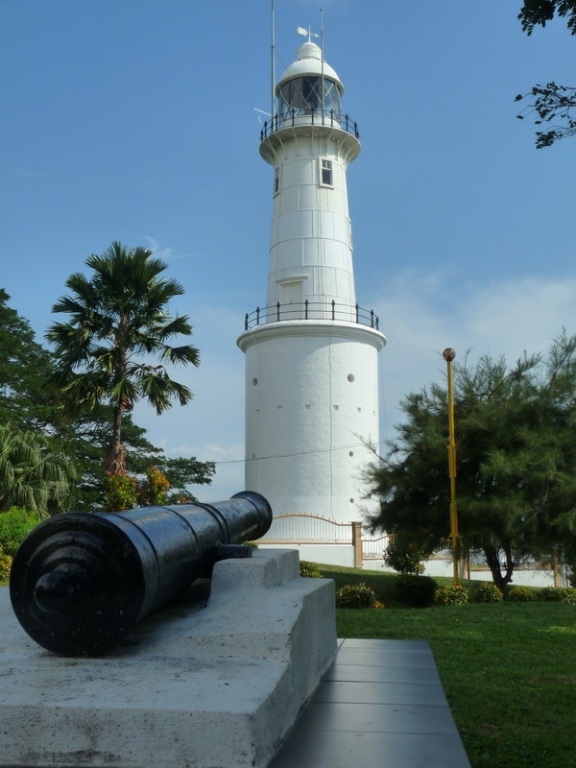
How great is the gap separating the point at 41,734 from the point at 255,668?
936 millimetres

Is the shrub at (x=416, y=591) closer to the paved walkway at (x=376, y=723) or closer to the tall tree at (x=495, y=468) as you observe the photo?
the tall tree at (x=495, y=468)

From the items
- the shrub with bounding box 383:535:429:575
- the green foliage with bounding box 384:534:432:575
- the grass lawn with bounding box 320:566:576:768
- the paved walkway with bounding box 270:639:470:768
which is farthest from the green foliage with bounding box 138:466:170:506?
the paved walkway with bounding box 270:639:470:768

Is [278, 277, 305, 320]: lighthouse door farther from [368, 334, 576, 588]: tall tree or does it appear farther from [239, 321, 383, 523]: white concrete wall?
[368, 334, 576, 588]: tall tree

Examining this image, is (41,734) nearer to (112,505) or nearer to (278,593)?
(278,593)

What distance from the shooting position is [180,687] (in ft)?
10.5

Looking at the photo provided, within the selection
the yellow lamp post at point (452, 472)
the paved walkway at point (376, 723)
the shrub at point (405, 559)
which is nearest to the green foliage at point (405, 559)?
the shrub at point (405, 559)

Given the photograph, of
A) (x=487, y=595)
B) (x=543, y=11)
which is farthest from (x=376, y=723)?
(x=487, y=595)

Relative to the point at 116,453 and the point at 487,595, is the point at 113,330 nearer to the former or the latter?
the point at 116,453

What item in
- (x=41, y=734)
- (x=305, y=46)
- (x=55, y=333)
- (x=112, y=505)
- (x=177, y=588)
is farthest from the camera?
(x=305, y=46)

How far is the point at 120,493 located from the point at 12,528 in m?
2.27

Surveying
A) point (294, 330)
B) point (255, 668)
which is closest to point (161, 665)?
point (255, 668)

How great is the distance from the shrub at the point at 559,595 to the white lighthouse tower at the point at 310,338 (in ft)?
33.8

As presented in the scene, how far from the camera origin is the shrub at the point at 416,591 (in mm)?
16688

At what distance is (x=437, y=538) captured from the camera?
19016 millimetres
